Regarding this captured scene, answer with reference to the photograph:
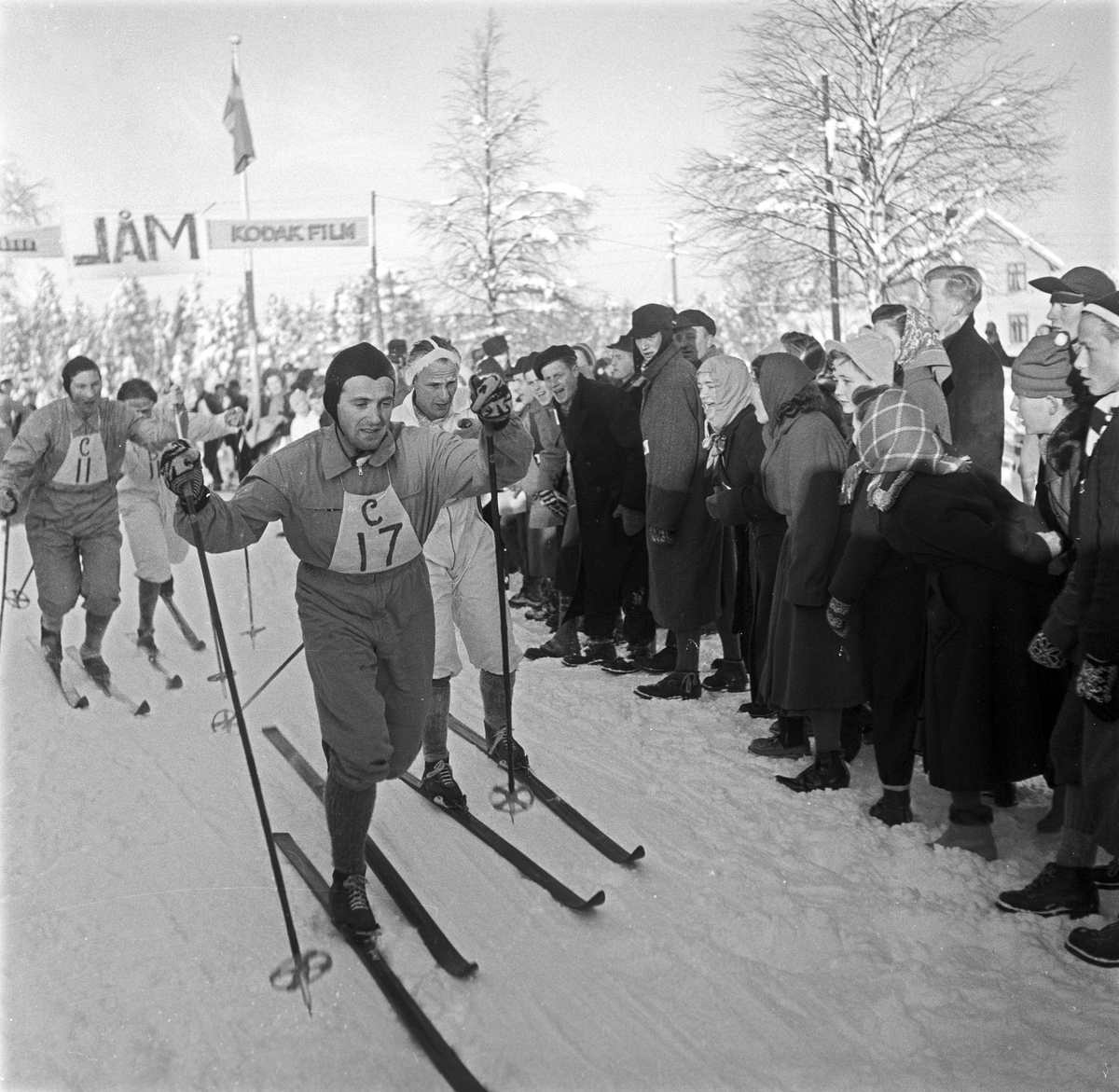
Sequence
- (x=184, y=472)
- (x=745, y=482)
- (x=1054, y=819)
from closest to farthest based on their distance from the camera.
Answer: (x=184, y=472) → (x=1054, y=819) → (x=745, y=482)

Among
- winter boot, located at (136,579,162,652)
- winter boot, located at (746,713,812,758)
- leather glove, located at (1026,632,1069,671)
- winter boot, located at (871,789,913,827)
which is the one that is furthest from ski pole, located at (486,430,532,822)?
winter boot, located at (136,579,162,652)

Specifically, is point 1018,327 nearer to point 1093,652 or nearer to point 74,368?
point 74,368

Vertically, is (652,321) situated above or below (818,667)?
above

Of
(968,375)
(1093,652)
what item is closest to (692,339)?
(968,375)

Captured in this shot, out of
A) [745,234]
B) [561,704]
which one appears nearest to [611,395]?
[561,704]

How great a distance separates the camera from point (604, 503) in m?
7.96

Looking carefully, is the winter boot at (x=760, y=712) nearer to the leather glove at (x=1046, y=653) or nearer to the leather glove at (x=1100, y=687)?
the leather glove at (x=1046, y=653)

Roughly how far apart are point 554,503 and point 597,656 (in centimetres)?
113

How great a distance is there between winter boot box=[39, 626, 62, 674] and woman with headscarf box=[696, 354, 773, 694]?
455cm

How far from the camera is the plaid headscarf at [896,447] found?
14.8 feet

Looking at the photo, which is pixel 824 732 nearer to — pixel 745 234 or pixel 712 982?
pixel 712 982

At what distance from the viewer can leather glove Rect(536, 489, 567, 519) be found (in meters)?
8.02

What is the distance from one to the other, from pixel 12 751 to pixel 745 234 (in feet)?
53.8

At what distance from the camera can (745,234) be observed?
19.9 meters
